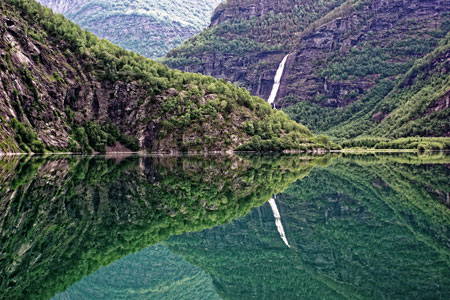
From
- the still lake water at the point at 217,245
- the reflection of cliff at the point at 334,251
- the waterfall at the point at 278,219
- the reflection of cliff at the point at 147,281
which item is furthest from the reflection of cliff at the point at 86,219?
the reflection of cliff at the point at 334,251

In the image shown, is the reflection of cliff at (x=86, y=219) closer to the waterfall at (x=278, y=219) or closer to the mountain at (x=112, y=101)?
the waterfall at (x=278, y=219)

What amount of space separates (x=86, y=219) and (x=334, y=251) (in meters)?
13.9

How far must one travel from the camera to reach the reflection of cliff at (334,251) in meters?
15.9

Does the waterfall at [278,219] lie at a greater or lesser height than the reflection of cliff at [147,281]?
greater

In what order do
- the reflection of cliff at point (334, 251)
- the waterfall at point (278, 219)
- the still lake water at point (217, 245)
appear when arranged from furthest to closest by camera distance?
the waterfall at point (278, 219) → the still lake water at point (217, 245) → the reflection of cliff at point (334, 251)

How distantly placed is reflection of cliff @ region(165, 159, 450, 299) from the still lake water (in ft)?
0.21

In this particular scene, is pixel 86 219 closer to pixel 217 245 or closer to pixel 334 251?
pixel 217 245

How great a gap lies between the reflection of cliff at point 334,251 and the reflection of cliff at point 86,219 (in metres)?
2.37

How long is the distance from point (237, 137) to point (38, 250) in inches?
5415

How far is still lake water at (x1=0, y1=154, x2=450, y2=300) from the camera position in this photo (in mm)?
16062

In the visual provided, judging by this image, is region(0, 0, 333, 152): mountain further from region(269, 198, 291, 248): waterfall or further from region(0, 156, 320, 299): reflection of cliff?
region(269, 198, 291, 248): waterfall

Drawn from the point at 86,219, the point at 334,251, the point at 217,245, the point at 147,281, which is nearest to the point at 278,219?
the point at 217,245

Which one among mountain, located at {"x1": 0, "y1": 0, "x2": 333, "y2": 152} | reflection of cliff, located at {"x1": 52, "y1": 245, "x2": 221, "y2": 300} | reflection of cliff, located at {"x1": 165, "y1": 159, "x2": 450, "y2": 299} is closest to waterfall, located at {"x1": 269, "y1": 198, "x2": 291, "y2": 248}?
reflection of cliff, located at {"x1": 165, "y1": 159, "x2": 450, "y2": 299}

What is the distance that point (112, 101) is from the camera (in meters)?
159
